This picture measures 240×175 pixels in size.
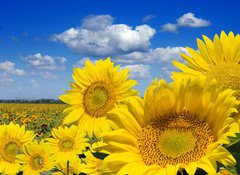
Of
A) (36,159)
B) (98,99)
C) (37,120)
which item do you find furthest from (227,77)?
(37,120)

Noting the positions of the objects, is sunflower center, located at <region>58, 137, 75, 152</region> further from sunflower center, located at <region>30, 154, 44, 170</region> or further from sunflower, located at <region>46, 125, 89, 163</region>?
sunflower center, located at <region>30, 154, 44, 170</region>

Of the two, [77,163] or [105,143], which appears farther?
[77,163]

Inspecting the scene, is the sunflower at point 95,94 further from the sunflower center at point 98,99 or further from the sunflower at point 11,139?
the sunflower at point 11,139

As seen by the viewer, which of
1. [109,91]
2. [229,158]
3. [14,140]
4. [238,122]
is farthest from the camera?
[14,140]

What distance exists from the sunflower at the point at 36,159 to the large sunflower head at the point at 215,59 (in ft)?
12.0

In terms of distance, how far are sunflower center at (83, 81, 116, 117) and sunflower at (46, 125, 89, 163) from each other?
1790 mm

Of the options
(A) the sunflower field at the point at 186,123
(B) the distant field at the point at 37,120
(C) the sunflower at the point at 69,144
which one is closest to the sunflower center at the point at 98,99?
(A) the sunflower field at the point at 186,123

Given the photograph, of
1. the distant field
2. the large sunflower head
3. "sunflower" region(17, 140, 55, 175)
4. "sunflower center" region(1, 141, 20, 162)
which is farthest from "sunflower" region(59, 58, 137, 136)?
the distant field

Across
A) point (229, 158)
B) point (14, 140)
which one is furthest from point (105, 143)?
point (14, 140)

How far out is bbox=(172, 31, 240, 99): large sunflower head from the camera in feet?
5.88

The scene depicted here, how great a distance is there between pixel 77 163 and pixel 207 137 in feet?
11.3

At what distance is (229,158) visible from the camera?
4.62 feet

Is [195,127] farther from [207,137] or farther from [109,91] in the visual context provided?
[109,91]

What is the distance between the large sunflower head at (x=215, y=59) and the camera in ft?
5.88
